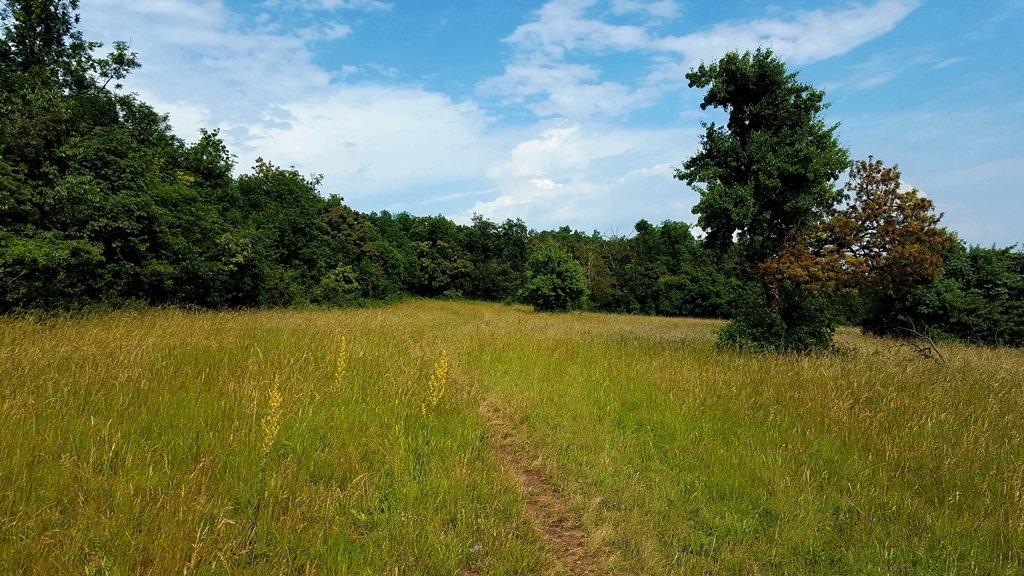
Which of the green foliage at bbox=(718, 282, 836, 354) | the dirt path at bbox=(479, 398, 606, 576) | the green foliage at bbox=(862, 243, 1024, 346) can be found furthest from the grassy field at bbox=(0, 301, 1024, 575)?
the green foliage at bbox=(862, 243, 1024, 346)

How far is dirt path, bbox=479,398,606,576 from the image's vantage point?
10.5 feet

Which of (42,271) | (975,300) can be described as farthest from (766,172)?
(42,271)

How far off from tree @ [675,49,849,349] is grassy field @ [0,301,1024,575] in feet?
16.9

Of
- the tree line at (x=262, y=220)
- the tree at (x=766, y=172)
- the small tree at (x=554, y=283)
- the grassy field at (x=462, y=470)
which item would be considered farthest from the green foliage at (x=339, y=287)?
the tree at (x=766, y=172)

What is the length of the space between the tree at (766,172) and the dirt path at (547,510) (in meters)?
9.03

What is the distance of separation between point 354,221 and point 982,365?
38.7 metres

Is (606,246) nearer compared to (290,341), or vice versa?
(290,341)

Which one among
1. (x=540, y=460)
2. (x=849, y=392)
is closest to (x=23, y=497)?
(x=540, y=460)

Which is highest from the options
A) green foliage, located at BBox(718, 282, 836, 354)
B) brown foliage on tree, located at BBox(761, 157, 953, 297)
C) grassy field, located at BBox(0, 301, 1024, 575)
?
brown foliage on tree, located at BBox(761, 157, 953, 297)

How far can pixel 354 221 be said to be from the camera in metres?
38.4

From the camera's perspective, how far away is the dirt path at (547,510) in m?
3.19

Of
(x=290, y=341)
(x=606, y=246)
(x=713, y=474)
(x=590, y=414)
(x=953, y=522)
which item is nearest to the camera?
(x=953, y=522)

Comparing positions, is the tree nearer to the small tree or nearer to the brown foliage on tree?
the brown foliage on tree

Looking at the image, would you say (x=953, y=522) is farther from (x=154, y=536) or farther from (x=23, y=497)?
(x=23, y=497)
